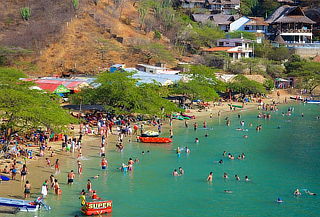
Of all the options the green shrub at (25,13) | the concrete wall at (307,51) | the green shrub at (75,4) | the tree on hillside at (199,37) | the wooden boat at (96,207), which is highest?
the green shrub at (75,4)

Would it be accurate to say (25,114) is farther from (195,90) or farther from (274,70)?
(274,70)

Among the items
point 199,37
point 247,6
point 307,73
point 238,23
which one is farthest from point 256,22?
point 307,73

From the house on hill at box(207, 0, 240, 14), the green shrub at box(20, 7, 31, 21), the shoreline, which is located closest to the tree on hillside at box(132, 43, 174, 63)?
the green shrub at box(20, 7, 31, 21)

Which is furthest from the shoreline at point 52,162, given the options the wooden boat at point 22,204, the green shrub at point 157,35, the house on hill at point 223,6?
the house on hill at point 223,6

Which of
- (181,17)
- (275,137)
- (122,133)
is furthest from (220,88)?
(181,17)

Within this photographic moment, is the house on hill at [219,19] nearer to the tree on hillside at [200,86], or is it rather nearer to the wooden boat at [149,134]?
the tree on hillside at [200,86]
